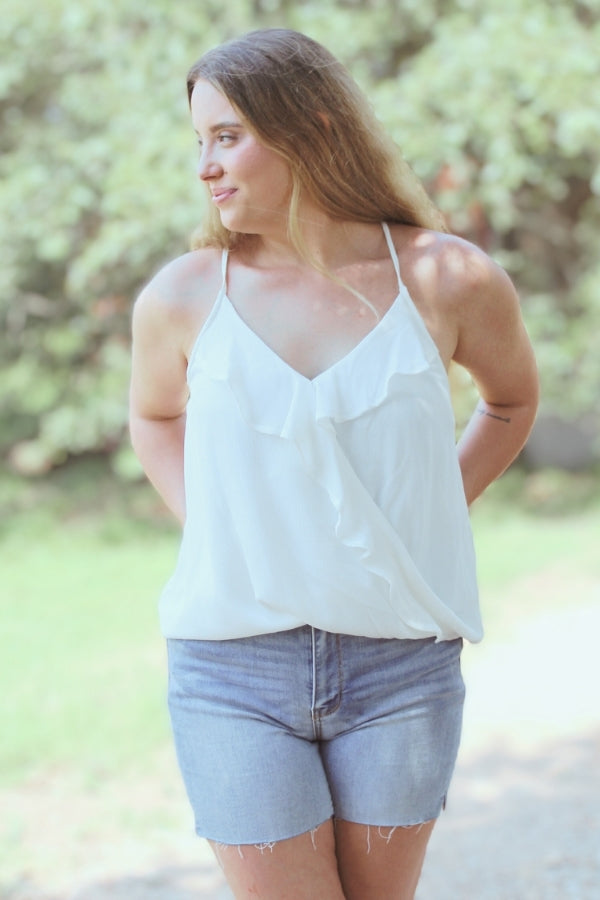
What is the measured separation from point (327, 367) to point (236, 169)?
34 cm

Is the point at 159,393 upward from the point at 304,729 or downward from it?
upward

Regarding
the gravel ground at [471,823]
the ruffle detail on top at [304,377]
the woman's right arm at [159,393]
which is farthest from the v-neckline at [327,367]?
the gravel ground at [471,823]

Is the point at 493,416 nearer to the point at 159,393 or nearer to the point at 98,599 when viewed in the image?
the point at 159,393

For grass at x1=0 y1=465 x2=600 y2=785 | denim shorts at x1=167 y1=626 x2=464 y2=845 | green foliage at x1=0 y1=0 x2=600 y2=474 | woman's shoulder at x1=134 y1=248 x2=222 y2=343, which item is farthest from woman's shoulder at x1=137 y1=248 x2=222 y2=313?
green foliage at x1=0 y1=0 x2=600 y2=474

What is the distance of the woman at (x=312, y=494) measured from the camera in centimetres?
175

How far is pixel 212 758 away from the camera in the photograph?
1.78 metres

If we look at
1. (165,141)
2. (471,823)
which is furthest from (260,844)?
(165,141)

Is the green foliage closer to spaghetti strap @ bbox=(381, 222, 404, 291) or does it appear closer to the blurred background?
the blurred background

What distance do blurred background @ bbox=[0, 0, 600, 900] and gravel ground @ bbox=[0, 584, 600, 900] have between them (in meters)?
0.01

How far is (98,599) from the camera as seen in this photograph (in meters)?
7.97

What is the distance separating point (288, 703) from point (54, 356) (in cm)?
789

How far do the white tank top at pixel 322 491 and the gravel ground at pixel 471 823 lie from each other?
7.86 ft

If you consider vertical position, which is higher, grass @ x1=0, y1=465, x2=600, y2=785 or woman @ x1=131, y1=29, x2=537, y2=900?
woman @ x1=131, y1=29, x2=537, y2=900

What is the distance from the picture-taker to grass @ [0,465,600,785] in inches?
216
